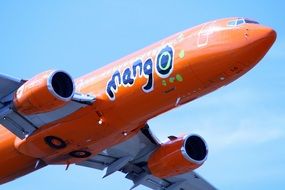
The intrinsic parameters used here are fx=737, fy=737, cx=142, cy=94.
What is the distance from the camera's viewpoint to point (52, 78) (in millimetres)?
33188

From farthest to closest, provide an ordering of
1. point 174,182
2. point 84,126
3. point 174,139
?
1. point 174,182
2. point 174,139
3. point 84,126

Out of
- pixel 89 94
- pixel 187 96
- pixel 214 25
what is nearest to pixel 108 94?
pixel 89 94

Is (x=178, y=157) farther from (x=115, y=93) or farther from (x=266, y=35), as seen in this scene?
(x=266, y=35)

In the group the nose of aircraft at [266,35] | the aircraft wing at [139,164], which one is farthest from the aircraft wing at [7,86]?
the nose of aircraft at [266,35]

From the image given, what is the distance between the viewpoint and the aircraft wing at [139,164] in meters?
40.3

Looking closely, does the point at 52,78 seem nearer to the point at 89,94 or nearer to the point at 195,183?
the point at 89,94

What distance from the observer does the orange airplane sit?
33062 millimetres

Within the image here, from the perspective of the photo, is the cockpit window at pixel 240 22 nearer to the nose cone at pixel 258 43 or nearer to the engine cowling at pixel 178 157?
the nose cone at pixel 258 43

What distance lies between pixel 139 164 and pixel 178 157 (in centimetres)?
329

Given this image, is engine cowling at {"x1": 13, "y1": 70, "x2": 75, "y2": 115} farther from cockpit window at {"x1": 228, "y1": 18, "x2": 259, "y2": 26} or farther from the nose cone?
the nose cone

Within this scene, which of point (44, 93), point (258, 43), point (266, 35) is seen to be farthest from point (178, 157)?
point (266, 35)

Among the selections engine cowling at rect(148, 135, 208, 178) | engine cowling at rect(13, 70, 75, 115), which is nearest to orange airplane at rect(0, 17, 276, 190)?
engine cowling at rect(13, 70, 75, 115)

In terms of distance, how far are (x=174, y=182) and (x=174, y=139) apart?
389cm

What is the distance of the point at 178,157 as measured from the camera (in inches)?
1551
